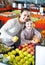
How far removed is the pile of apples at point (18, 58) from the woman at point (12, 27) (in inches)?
4.2

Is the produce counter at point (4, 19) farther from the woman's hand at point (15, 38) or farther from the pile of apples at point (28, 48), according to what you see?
the pile of apples at point (28, 48)

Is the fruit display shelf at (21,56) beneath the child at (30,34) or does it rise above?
beneath

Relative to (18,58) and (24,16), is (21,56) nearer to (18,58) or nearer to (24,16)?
(18,58)

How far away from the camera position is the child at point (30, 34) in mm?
2388

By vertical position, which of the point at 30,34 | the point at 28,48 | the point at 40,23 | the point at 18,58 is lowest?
the point at 18,58

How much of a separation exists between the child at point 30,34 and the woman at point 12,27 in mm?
51

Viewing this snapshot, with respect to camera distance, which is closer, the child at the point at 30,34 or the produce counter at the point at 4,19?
the child at the point at 30,34

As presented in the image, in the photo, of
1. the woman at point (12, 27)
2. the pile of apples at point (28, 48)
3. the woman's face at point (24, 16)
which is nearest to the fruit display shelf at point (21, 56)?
the pile of apples at point (28, 48)

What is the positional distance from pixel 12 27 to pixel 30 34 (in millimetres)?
208

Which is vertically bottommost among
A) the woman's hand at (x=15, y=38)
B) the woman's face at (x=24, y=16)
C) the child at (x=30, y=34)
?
the woman's hand at (x=15, y=38)

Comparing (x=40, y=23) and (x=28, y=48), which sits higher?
(x=40, y=23)

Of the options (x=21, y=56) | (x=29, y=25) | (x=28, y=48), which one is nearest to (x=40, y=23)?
(x=29, y=25)

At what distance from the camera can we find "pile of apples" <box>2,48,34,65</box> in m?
2.47

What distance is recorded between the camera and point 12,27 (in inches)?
98.9
